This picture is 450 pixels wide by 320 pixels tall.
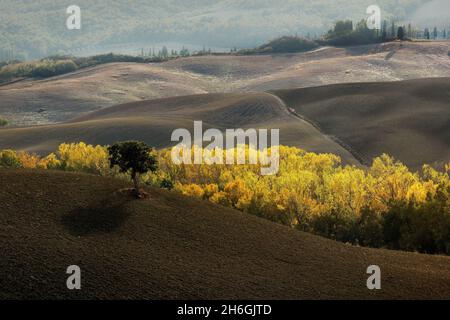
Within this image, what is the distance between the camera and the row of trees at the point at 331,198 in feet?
232

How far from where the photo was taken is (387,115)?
16025cm

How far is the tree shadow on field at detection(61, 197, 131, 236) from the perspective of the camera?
53812mm

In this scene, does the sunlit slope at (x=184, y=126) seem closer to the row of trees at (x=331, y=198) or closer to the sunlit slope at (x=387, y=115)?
the sunlit slope at (x=387, y=115)

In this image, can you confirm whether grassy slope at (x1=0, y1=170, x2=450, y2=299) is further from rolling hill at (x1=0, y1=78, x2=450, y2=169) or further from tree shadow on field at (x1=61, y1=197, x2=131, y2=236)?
rolling hill at (x1=0, y1=78, x2=450, y2=169)

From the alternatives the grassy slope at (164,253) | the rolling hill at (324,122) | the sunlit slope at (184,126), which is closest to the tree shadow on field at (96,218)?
the grassy slope at (164,253)

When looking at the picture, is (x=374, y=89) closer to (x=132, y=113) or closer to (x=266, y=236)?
(x=132, y=113)

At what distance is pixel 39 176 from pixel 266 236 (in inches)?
956

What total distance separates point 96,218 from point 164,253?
8327 mm

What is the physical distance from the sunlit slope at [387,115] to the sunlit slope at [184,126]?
594cm

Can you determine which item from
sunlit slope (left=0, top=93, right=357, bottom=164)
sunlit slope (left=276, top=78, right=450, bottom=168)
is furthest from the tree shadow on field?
sunlit slope (left=276, top=78, right=450, bottom=168)

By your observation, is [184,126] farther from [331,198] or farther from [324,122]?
[331,198]

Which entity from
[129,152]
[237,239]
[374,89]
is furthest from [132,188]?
[374,89]

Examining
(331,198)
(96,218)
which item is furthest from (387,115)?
(96,218)

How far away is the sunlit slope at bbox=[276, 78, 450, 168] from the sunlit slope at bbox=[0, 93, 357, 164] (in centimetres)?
594
